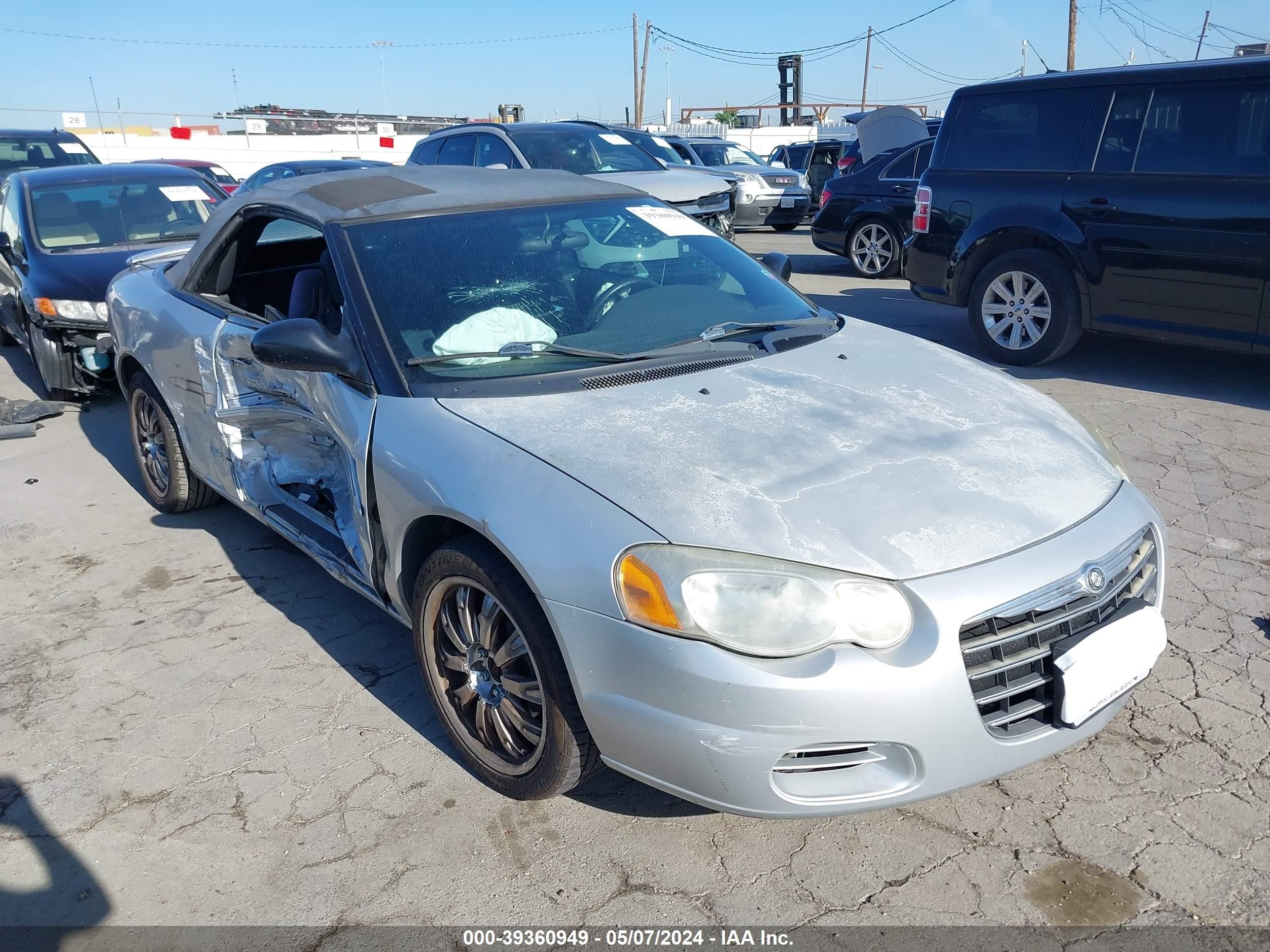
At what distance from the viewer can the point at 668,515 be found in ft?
7.43

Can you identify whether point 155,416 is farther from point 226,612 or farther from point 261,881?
point 261,881

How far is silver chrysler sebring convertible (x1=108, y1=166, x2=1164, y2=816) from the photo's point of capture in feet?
7.04

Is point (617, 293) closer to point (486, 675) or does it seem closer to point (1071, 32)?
point (486, 675)

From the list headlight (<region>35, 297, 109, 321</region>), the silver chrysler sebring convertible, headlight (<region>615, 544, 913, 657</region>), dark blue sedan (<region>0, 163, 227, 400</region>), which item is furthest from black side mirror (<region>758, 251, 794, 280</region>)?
headlight (<region>35, 297, 109, 321</region>)

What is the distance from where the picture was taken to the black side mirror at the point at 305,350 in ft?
9.60

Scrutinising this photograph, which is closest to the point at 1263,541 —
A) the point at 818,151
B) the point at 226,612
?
the point at 226,612

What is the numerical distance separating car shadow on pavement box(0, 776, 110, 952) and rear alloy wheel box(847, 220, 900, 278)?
32.7 feet

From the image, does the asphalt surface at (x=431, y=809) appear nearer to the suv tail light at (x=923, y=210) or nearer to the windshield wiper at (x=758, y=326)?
the windshield wiper at (x=758, y=326)

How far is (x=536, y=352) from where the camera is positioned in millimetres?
3039

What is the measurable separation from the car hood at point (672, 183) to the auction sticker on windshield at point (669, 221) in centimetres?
539

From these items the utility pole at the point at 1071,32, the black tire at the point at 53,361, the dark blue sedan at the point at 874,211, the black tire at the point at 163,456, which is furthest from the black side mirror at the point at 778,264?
the utility pole at the point at 1071,32

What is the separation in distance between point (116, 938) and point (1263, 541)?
422 cm

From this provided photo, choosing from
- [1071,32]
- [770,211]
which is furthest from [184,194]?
[1071,32]

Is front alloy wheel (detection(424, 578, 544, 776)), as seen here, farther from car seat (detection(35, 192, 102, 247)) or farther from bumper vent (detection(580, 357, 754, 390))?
car seat (detection(35, 192, 102, 247))
